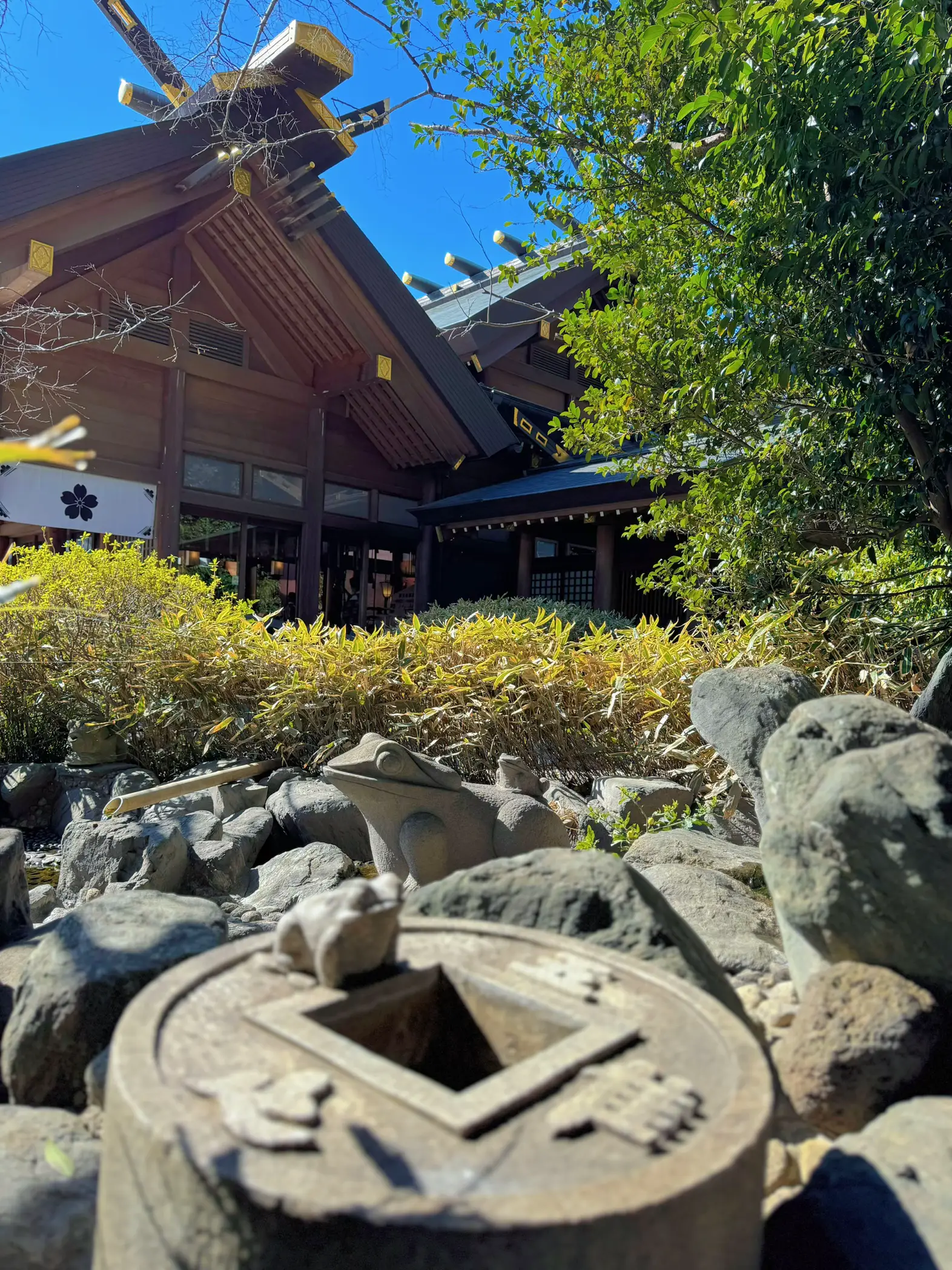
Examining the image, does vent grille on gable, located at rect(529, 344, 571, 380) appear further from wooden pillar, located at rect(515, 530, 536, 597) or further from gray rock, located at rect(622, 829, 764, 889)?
gray rock, located at rect(622, 829, 764, 889)

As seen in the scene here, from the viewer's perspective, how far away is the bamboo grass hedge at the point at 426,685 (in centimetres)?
540

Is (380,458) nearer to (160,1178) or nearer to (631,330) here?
(631,330)

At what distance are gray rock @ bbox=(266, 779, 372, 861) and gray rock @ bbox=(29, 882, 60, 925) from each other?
1.26 metres

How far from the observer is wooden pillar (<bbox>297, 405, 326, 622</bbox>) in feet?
39.4

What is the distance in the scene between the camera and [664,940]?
196 cm

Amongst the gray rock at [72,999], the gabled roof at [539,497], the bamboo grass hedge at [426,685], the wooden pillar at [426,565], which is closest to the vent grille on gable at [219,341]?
the gabled roof at [539,497]

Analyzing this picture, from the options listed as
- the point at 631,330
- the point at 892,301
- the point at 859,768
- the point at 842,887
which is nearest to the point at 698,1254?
the point at 842,887

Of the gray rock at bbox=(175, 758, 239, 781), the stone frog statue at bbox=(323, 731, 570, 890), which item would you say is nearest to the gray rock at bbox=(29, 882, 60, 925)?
the gray rock at bbox=(175, 758, 239, 781)

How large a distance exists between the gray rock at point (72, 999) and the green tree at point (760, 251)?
334 centimetres

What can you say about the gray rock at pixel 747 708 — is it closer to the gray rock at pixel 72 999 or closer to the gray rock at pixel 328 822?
the gray rock at pixel 72 999

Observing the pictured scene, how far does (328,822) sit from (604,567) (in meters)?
6.99

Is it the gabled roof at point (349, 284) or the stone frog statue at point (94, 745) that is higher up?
the gabled roof at point (349, 284)

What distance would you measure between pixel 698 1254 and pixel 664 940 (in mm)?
827

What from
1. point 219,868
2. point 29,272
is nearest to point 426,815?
point 219,868
